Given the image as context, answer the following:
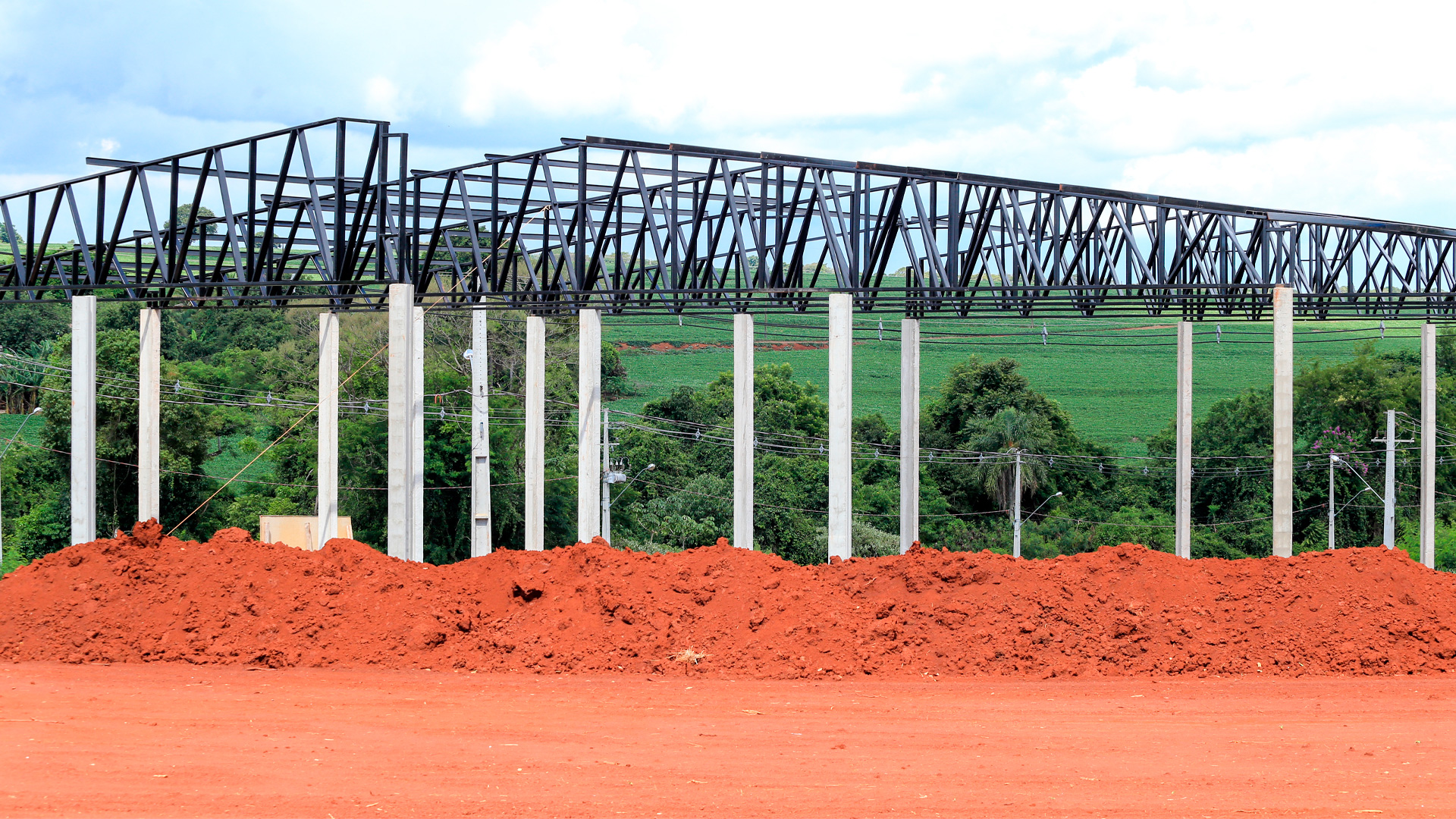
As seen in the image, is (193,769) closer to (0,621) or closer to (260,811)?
(260,811)

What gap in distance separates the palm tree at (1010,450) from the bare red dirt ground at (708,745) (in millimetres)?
44885

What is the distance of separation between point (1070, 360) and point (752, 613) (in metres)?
90.2

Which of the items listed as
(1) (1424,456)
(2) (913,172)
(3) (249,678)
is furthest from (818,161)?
(1) (1424,456)

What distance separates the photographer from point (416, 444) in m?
22.5

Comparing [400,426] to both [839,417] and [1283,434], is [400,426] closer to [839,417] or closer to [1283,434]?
[839,417]

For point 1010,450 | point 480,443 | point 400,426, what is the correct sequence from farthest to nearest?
1. point 1010,450
2. point 480,443
3. point 400,426

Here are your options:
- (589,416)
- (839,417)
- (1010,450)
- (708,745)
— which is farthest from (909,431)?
(1010,450)

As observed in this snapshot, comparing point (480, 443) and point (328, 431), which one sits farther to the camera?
point (480, 443)

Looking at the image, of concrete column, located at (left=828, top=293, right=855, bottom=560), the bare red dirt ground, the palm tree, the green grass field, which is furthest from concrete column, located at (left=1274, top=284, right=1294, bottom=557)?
the green grass field

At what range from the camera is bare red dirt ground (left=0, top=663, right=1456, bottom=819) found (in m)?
9.14

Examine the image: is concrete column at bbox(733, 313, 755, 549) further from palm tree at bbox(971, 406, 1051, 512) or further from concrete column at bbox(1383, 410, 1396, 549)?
palm tree at bbox(971, 406, 1051, 512)

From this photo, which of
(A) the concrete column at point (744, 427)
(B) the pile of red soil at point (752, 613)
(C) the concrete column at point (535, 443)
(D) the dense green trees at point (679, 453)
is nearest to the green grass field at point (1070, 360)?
(D) the dense green trees at point (679, 453)

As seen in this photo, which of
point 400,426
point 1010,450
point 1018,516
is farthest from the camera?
point 1010,450

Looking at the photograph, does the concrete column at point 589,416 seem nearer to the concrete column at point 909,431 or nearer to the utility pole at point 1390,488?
the concrete column at point 909,431
